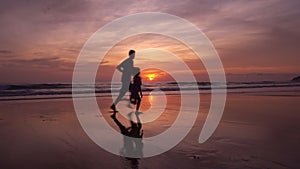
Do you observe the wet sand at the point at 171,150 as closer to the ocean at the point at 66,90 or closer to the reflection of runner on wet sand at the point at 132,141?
the reflection of runner on wet sand at the point at 132,141

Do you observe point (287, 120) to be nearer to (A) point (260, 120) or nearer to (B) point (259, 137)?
(A) point (260, 120)

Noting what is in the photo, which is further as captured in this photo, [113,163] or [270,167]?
[113,163]

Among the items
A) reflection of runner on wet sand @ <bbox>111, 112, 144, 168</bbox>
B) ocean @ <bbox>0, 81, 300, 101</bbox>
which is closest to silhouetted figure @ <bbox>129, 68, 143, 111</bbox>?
reflection of runner on wet sand @ <bbox>111, 112, 144, 168</bbox>

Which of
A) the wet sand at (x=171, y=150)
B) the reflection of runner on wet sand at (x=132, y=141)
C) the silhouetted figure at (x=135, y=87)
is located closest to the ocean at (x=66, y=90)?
the silhouetted figure at (x=135, y=87)

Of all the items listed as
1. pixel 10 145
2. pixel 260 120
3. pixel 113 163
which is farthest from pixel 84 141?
pixel 260 120

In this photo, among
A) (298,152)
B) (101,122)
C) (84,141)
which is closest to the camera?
(298,152)

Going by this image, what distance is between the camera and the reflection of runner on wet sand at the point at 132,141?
235 inches

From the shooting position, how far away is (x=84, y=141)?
7340 mm

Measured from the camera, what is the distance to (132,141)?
727 cm

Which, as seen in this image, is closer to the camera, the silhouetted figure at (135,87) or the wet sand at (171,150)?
the wet sand at (171,150)

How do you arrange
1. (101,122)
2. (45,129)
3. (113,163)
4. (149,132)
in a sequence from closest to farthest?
(113,163) < (149,132) < (45,129) < (101,122)

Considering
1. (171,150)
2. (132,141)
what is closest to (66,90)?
(132,141)

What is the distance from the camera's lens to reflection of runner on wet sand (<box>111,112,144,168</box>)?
5.98 meters

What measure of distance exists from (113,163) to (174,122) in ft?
17.4
